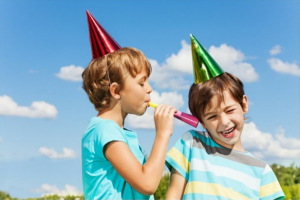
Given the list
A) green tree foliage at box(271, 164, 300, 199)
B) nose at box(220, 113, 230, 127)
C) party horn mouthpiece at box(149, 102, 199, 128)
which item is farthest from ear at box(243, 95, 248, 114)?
green tree foliage at box(271, 164, 300, 199)

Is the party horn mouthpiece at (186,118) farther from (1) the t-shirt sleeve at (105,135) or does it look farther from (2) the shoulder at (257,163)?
(2) the shoulder at (257,163)

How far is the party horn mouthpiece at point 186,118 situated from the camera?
3.04 meters

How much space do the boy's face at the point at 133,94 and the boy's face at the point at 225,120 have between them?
599mm

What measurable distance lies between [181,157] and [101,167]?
723 millimetres

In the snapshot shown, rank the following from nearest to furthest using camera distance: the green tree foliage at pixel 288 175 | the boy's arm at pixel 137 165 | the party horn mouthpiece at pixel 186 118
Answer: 1. the boy's arm at pixel 137 165
2. the party horn mouthpiece at pixel 186 118
3. the green tree foliage at pixel 288 175

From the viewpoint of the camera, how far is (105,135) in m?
2.72

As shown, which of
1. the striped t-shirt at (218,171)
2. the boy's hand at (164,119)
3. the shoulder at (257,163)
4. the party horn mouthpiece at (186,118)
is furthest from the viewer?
the shoulder at (257,163)

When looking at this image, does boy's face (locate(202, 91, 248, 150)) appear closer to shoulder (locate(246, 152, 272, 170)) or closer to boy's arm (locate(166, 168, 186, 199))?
shoulder (locate(246, 152, 272, 170))

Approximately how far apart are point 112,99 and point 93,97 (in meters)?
0.16

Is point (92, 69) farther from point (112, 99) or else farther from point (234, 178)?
point (234, 178)

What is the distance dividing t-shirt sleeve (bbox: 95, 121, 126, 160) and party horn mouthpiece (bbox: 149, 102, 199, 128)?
383mm

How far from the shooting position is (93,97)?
301cm

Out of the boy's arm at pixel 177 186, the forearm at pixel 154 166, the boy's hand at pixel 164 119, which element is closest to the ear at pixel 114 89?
the boy's hand at pixel 164 119

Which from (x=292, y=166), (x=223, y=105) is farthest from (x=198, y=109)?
(x=292, y=166)
